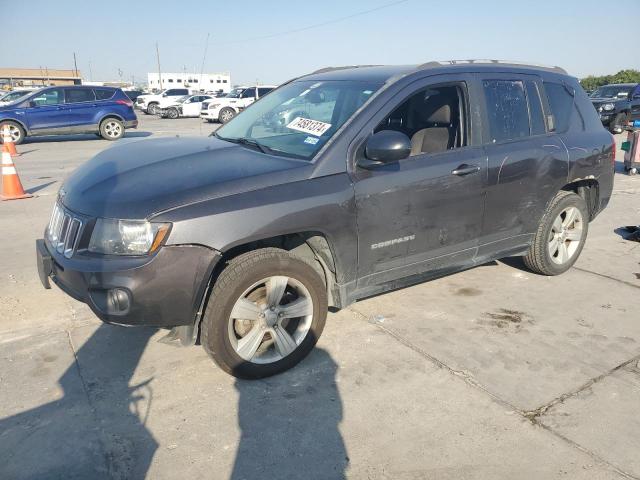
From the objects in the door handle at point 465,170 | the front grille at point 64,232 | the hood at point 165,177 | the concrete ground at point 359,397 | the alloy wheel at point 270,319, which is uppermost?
the hood at point 165,177

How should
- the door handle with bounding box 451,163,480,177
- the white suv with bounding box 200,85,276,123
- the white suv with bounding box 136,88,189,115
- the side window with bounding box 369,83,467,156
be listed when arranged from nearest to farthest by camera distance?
the door handle with bounding box 451,163,480,177
the side window with bounding box 369,83,467,156
the white suv with bounding box 200,85,276,123
the white suv with bounding box 136,88,189,115

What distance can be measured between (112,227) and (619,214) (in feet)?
24.2

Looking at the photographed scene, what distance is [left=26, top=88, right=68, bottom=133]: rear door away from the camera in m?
15.2

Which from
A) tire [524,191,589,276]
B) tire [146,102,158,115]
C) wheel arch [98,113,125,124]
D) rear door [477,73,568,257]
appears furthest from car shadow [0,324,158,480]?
tire [146,102,158,115]

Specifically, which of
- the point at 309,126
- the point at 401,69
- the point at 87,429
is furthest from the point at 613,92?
the point at 87,429

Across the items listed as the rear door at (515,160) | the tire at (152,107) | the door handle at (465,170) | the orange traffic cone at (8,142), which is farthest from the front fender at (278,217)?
the tire at (152,107)

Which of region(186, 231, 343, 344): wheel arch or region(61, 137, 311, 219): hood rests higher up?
region(61, 137, 311, 219): hood

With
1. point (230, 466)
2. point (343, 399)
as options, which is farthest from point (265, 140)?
point (230, 466)

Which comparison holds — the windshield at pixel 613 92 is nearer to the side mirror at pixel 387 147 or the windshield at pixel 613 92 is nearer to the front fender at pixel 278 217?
the side mirror at pixel 387 147

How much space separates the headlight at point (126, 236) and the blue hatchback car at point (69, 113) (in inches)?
587

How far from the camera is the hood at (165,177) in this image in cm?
273

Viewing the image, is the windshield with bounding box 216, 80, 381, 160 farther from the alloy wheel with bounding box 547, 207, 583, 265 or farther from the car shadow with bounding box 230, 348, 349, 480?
the alloy wheel with bounding box 547, 207, 583, 265

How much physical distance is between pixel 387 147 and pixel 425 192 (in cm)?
54

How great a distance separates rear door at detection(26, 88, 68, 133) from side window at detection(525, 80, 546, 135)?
15062 millimetres
